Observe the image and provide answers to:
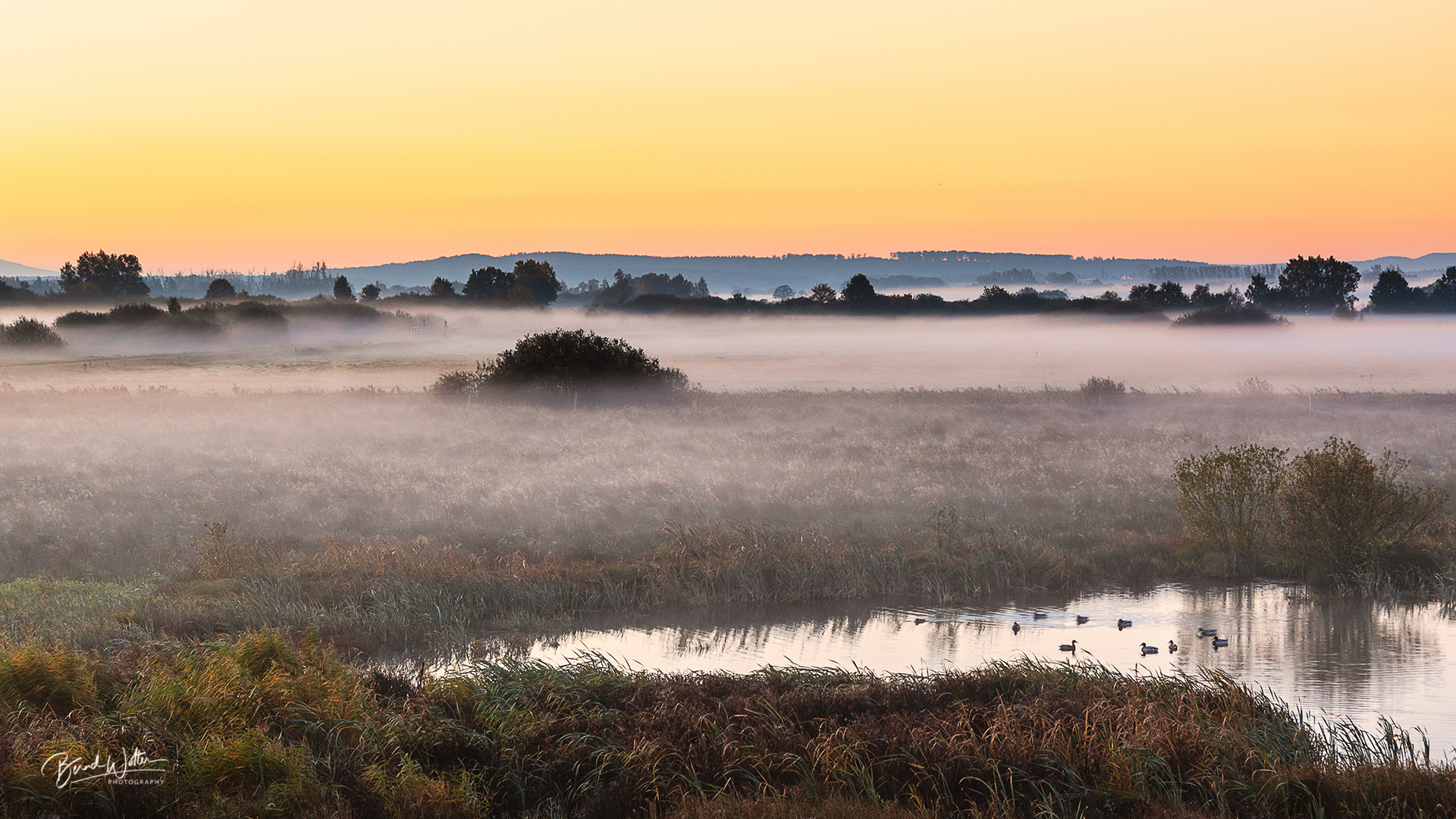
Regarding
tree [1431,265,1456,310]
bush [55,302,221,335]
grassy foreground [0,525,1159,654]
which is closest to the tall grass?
grassy foreground [0,525,1159,654]

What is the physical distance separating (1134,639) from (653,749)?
1174 centimetres

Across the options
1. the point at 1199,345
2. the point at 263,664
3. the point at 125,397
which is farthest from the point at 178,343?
the point at 1199,345

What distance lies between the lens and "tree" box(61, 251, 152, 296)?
68.3 metres

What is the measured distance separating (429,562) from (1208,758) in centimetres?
1710

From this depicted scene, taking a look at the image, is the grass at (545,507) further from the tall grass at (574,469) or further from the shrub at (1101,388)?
the shrub at (1101,388)

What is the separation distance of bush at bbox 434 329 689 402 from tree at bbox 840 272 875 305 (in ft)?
254

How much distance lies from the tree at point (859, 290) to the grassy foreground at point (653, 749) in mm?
117274

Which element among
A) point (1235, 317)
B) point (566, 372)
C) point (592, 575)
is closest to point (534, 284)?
point (566, 372)

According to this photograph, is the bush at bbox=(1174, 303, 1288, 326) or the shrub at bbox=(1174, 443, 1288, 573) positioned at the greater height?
the bush at bbox=(1174, 303, 1288, 326)

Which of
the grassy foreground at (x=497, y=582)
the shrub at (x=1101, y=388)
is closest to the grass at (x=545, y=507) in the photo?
the grassy foreground at (x=497, y=582)

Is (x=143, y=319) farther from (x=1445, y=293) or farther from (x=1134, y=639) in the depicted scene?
(x=1445, y=293)

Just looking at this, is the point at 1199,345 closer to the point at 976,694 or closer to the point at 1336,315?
the point at 1336,315

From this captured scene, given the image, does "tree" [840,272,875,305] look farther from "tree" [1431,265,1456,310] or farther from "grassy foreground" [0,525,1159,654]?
"grassy foreground" [0,525,1159,654]

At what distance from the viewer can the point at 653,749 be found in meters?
11.2
